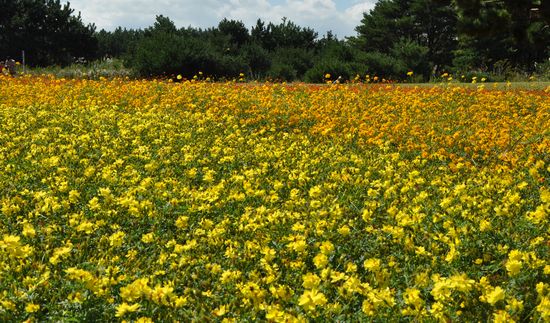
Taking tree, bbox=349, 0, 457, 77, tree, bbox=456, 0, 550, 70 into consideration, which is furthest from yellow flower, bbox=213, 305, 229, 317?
tree, bbox=349, 0, 457, 77

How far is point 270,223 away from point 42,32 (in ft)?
142

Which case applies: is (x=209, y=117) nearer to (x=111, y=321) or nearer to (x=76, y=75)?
(x=111, y=321)

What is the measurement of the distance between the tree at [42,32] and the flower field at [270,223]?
117ft

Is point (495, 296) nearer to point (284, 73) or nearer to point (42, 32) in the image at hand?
point (284, 73)

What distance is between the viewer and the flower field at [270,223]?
2914mm

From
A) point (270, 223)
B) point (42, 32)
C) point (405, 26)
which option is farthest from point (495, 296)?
point (42, 32)

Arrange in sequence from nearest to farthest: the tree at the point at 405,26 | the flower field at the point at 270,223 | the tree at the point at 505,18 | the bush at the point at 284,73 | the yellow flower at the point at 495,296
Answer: the yellow flower at the point at 495,296 → the flower field at the point at 270,223 → the tree at the point at 505,18 → the bush at the point at 284,73 → the tree at the point at 405,26

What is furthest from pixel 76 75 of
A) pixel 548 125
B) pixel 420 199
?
pixel 420 199

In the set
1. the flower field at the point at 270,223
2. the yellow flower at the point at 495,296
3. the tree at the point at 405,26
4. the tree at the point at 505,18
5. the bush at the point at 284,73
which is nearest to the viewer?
the yellow flower at the point at 495,296

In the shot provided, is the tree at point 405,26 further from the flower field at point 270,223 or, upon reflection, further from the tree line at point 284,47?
the flower field at point 270,223

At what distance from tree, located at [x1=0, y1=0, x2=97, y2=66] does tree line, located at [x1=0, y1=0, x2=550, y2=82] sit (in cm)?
7

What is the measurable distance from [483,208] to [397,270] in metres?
1.36

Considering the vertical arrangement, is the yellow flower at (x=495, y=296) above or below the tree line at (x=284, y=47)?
below

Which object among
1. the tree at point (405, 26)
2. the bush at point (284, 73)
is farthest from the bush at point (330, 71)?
the tree at point (405, 26)
